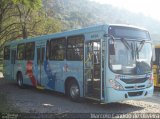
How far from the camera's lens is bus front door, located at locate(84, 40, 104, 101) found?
40.2 feet

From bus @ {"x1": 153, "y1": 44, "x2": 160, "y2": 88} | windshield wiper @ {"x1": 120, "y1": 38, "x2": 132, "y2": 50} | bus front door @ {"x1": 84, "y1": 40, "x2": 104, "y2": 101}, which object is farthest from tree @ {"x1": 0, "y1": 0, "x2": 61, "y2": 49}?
windshield wiper @ {"x1": 120, "y1": 38, "x2": 132, "y2": 50}

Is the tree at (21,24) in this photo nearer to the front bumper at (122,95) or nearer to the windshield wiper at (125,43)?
the windshield wiper at (125,43)

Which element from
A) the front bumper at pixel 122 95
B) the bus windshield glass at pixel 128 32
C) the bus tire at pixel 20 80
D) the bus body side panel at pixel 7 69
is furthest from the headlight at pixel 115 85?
the bus body side panel at pixel 7 69

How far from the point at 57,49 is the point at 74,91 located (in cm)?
251

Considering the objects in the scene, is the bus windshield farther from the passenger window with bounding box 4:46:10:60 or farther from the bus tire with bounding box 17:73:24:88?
the passenger window with bounding box 4:46:10:60

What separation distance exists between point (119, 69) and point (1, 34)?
1113 inches

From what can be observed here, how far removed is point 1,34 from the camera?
125 feet

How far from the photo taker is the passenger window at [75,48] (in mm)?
13602

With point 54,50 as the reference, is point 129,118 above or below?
below

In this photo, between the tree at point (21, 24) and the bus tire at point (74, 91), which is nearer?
the bus tire at point (74, 91)

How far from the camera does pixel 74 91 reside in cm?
1404

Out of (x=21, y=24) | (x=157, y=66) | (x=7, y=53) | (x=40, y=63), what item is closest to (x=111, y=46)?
(x=40, y=63)

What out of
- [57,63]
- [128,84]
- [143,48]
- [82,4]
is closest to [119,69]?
[128,84]

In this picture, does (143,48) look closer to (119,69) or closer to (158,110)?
(119,69)
